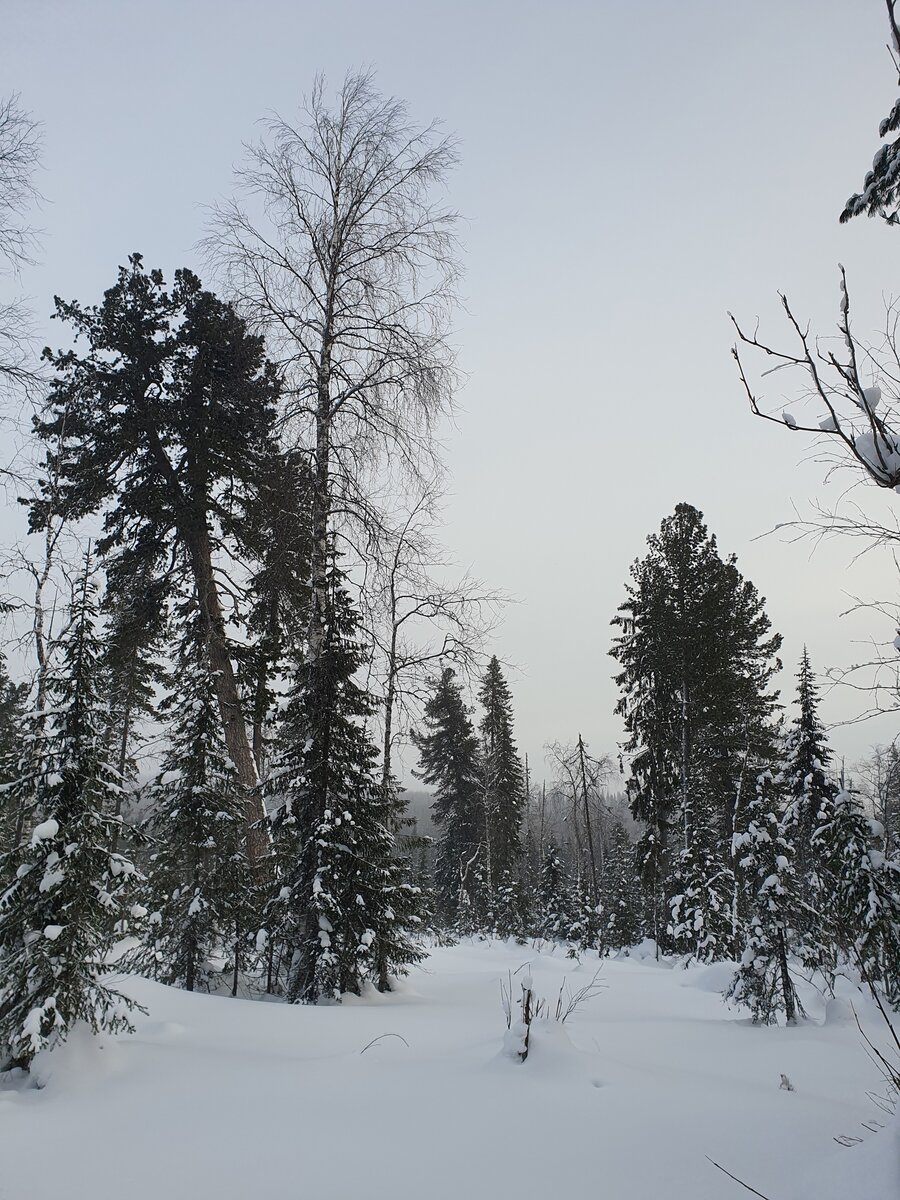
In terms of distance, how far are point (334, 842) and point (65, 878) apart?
4250mm

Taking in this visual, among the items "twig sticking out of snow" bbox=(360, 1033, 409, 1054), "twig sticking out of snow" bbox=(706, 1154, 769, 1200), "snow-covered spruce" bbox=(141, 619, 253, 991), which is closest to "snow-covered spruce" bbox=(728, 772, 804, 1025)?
"twig sticking out of snow" bbox=(360, 1033, 409, 1054)

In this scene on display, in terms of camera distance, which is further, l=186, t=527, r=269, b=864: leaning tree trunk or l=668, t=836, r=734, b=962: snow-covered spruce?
l=668, t=836, r=734, b=962: snow-covered spruce

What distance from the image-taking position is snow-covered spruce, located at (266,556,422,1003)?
8602 mm

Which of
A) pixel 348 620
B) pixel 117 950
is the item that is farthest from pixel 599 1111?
pixel 117 950

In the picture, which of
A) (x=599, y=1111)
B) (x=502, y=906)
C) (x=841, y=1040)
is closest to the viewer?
(x=599, y=1111)

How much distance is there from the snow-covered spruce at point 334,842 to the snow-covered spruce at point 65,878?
130 inches

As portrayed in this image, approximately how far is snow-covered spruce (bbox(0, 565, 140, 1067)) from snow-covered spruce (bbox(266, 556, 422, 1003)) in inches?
130

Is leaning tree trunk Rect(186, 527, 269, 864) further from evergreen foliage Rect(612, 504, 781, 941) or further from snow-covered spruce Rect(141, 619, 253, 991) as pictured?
evergreen foliage Rect(612, 504, 781, 941)

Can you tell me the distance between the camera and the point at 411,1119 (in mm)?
3891

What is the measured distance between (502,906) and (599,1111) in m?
26.7

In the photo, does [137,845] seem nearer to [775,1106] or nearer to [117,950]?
[775,1106]

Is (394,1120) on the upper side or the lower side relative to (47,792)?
lower

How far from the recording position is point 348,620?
9461mm

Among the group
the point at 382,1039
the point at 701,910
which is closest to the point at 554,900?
the point at 701,910
